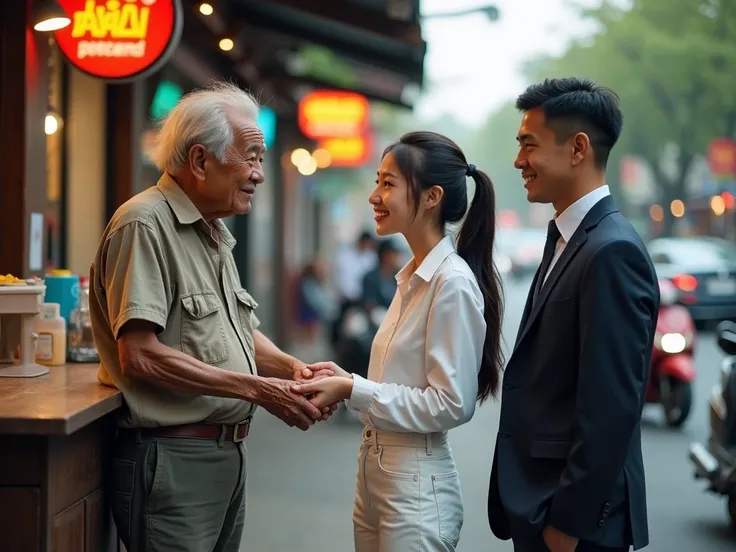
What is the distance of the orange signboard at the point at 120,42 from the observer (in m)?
5.84

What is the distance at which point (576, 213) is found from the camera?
10.00ft

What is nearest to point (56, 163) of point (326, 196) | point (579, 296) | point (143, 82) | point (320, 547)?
point (143, 82)

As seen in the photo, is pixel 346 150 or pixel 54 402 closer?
pixel 54 402

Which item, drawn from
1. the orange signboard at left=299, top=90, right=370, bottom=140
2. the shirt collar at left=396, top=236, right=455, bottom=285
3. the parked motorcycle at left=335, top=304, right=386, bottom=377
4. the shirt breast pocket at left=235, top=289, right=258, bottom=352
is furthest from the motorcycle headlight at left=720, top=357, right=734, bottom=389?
the orange signboard at left=299, top=90, right=370, bottom=140

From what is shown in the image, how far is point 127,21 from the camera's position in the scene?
5.91 metres

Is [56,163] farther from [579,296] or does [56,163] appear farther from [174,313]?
[579,296]

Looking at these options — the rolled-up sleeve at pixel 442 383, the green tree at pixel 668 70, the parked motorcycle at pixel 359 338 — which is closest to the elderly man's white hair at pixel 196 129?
the rolled-up sleeve at pixel 442 383

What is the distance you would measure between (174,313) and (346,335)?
7746 mm

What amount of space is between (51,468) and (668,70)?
97.4ft

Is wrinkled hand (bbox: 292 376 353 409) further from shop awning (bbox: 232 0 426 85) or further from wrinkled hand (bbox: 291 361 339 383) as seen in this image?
shop awning (bbox: 232 0 426 85)

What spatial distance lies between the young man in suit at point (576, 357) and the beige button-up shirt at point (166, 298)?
956 mm

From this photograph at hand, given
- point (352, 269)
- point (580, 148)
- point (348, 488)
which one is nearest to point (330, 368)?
point (580, 148)

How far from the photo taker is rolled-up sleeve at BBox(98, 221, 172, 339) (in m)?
3.13

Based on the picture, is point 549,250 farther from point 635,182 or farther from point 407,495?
point 635,182
